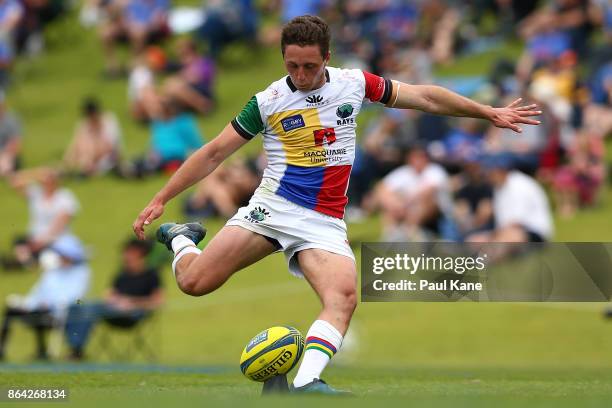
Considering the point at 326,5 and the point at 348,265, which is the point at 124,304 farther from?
the point at 326,5

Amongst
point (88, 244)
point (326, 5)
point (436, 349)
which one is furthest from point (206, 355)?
point (326, 5)

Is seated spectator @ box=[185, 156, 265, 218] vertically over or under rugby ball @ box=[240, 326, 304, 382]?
over

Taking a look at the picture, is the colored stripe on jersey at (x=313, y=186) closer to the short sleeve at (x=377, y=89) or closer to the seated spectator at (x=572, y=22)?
the short sleeve at (x=377, y=89)

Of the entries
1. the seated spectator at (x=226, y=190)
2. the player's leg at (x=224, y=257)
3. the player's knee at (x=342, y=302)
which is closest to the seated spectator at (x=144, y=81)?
the seated spectator at (x=226, y=190)

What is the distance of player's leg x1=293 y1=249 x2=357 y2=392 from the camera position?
25.8 feet

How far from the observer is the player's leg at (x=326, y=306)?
7852 millimetres

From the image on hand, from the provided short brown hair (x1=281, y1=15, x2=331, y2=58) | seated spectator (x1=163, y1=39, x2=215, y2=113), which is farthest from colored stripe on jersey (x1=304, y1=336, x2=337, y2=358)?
seated spectator (x1=163, y1=39, x2=215, y2=113)

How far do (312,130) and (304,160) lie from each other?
0.19 meters

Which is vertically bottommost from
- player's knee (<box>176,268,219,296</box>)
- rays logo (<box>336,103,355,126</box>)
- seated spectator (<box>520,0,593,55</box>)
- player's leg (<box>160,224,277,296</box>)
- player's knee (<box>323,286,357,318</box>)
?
player's knee (<box>323,286,357,318</box>)

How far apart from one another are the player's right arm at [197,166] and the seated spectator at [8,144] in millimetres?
14473

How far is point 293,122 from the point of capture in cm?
841

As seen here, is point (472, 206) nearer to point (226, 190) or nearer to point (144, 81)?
point (226, 190)

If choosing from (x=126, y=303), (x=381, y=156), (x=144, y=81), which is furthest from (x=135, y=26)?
(x=126, y=303)

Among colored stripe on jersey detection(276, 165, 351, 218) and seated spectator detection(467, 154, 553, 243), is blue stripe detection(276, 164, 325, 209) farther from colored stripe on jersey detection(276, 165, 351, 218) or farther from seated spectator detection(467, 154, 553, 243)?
seated spectator detection(467, 154, 553, 243)
